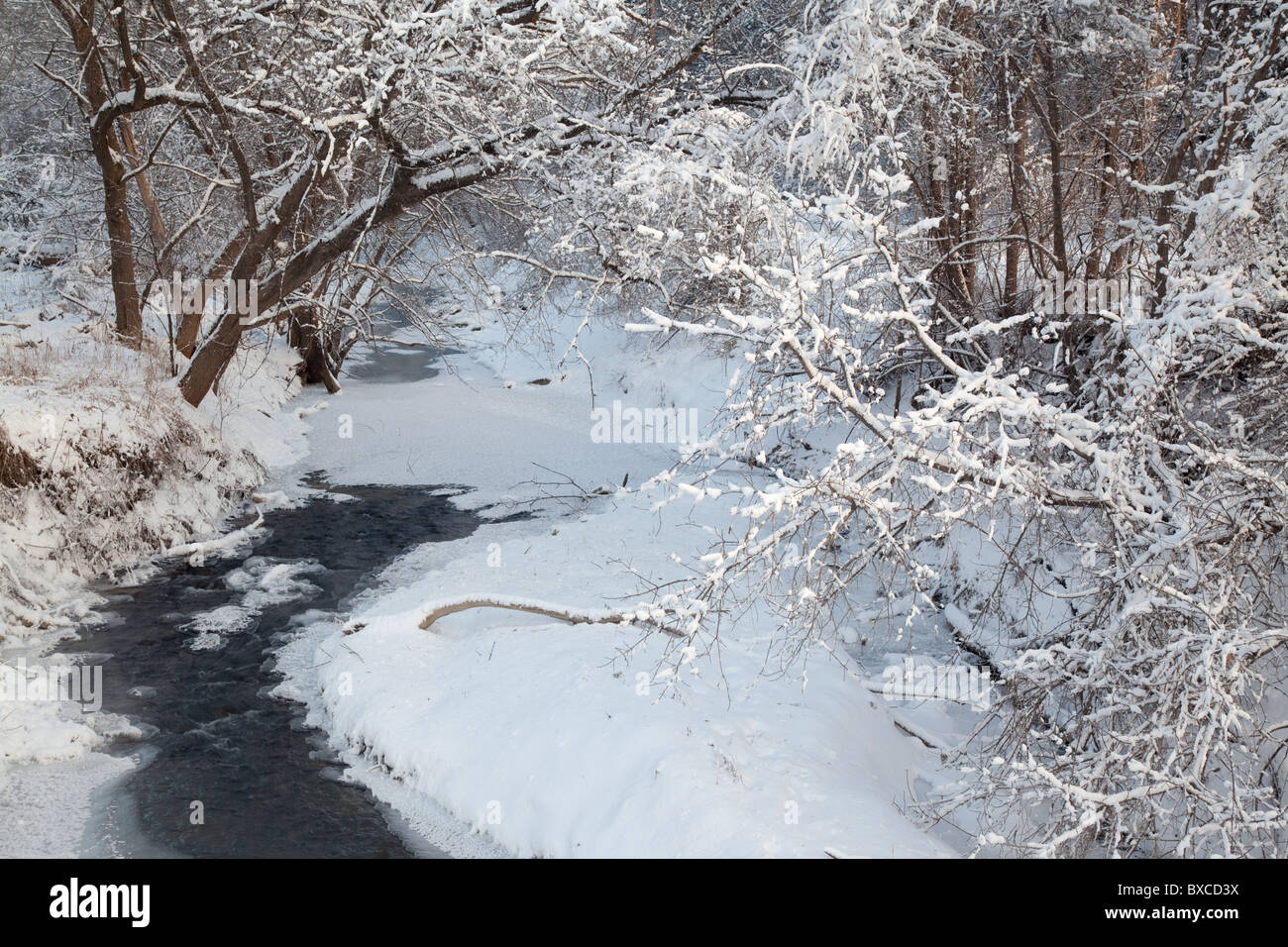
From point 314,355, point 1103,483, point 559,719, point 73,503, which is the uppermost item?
point 314,355

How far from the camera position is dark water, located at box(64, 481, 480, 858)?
552cm

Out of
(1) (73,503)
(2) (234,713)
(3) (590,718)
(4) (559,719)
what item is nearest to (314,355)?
(1) (73,503)

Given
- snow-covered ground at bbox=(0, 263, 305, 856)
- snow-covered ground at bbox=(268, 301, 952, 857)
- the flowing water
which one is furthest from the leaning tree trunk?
snow-covered ground at bbox=(268, 301, 952, 857)

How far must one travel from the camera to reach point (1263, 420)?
5125 millimetres

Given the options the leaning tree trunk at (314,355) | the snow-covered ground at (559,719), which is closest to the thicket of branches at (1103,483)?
the snow-covered ground at (559,719)

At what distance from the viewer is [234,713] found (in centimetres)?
681

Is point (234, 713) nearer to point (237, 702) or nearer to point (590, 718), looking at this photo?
point (237, 702)

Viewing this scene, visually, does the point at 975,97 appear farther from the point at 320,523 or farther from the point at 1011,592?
the point at 320,523

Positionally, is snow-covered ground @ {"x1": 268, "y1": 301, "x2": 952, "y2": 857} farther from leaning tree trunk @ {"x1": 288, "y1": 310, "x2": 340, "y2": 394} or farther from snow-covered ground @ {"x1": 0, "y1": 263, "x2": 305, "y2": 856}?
leaning tree trunk @ {"x1": 288, "y1": 310, "x2": 340, "y2": 394}

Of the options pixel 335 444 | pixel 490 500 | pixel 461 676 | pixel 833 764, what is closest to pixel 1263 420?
pixel 833 764

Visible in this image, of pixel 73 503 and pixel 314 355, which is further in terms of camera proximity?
pixel 314 355

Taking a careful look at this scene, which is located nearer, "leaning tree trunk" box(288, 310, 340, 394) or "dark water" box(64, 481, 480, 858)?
"dark water" box(64, 481, 480, 858)

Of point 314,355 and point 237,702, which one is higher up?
point 314,355

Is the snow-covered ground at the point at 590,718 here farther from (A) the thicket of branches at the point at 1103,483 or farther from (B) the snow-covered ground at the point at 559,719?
(A) the thicket of branches at the point at 1103,483
